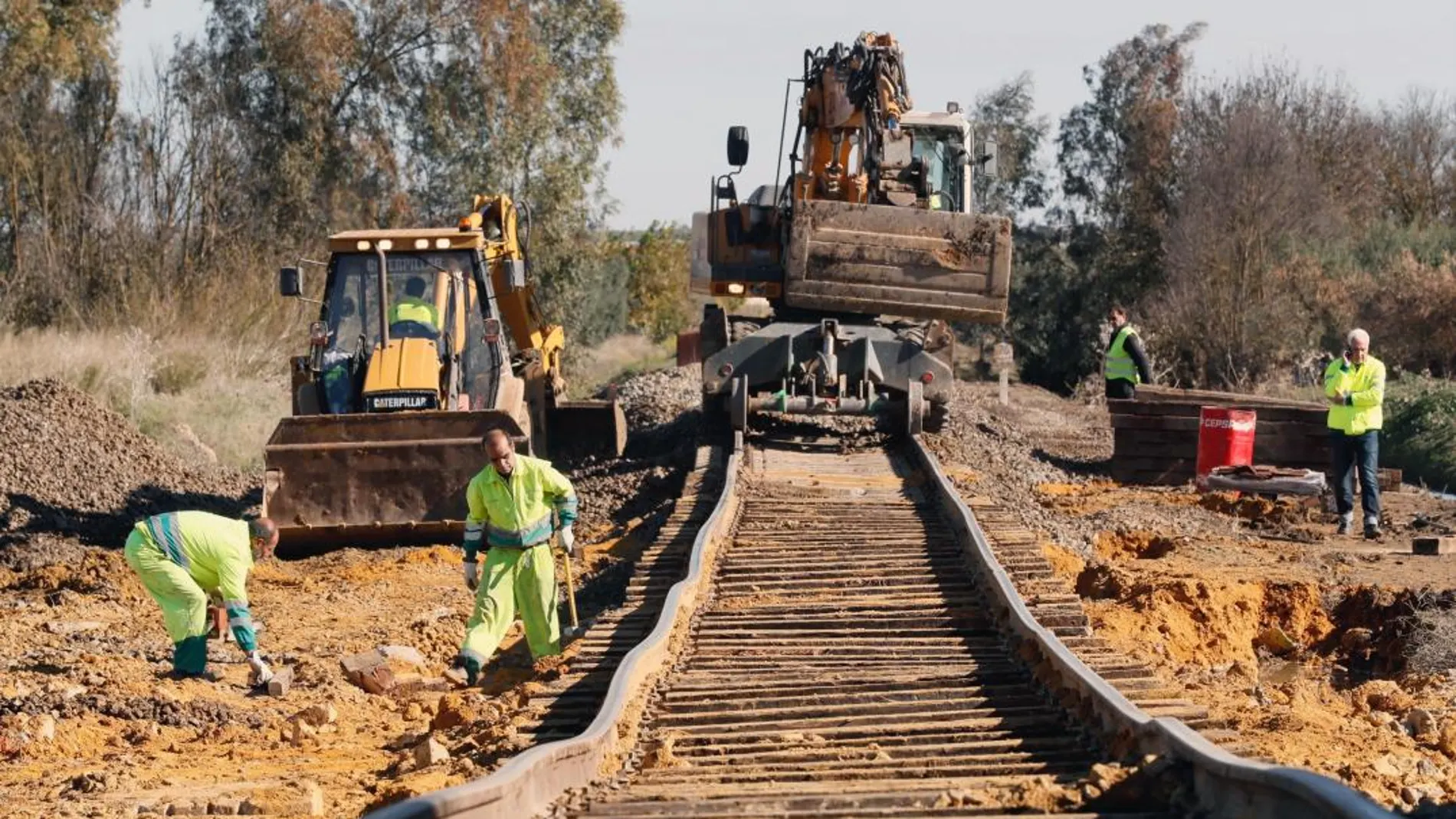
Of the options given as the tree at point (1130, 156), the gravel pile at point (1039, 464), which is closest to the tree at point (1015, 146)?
the tree at point (1130, 156)

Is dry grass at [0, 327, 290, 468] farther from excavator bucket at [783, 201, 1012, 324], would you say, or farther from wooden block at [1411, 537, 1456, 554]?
wooden block at [1411, 537, 1456, 554]

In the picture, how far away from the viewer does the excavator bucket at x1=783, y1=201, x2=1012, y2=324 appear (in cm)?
1738

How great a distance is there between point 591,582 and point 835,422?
261 inches

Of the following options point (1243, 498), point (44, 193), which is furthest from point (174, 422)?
point (1243, 498)

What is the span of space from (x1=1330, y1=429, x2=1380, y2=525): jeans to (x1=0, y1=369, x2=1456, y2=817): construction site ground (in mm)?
331

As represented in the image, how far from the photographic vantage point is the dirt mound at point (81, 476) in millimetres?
16438

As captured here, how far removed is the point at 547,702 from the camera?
8297mm

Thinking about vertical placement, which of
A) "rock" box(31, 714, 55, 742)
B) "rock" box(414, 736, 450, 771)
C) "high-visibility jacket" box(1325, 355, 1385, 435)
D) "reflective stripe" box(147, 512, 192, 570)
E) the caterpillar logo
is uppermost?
"high-visibility jacket" box(1325, 355, 1385, 435)

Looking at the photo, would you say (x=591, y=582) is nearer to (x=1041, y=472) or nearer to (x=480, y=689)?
(x=480, y=689)

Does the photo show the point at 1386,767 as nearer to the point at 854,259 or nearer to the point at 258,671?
the point at 258,671

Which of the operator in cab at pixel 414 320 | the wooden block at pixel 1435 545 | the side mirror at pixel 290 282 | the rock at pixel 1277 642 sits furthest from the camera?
the operator in cab at pixel 414 320

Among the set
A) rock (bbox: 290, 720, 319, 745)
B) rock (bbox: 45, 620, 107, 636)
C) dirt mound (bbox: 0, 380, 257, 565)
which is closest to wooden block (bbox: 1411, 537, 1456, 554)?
rock (bbox: 290, 720, 319, 745)

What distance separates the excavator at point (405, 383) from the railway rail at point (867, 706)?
2.49 meters

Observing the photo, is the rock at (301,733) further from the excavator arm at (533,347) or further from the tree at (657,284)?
the tree at (657,284)
